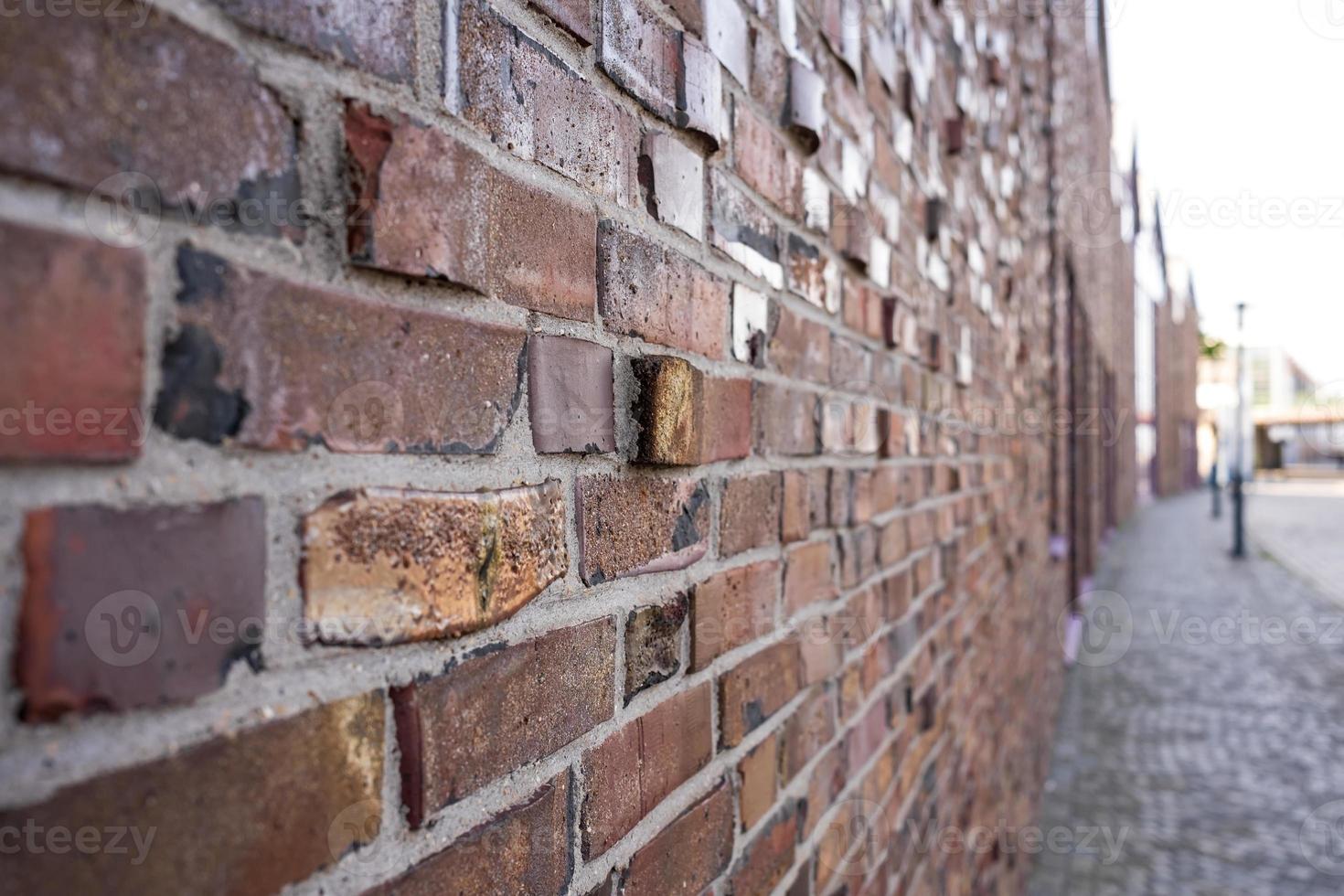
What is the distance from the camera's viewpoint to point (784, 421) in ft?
3.02

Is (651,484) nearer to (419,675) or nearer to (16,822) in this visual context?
(419,675)

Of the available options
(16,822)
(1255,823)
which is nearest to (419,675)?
(16,822)

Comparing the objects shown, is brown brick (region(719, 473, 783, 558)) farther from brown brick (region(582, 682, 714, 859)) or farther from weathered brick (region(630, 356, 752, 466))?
brown brick (region(582, 682, 714, 859))

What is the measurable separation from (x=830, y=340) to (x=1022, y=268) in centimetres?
252

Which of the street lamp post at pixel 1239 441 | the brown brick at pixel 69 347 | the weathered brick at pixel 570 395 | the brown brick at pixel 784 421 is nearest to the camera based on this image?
the brown brick at pixel 69 347

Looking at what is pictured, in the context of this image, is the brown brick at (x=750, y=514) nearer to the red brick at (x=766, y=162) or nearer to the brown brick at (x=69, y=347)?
the red brick at (x=766, y=162)

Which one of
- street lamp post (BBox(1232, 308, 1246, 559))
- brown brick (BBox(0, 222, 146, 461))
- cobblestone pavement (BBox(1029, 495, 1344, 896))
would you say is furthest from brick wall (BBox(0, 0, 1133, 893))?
street lamp post (BBox(1232, 308, 1246, 559))

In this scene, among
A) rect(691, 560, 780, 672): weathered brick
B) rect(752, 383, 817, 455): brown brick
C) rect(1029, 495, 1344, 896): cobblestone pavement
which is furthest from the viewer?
rect(1029, 495, 1344, 896): cobblestone pavement

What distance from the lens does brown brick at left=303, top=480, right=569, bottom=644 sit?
381 millimetres

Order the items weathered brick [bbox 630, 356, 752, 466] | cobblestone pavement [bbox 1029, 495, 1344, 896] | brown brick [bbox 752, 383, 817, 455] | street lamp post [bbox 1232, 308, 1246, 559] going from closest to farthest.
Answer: weathered brick [bbox 630, 356, 752, 466] < brown brick [bbox 752, 383, 817, 455] < cobblestone pavement [bbox 1029, 495, 1344, 896] < street lamp post [bbox 1232, 308, 1246, 559]

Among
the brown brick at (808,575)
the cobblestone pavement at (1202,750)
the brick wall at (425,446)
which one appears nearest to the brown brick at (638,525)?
the brick wall at (425,446)

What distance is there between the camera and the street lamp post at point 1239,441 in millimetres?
9836

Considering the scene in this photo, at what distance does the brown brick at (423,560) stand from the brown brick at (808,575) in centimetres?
46

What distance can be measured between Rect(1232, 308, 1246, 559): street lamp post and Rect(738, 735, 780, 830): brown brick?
431 inches
